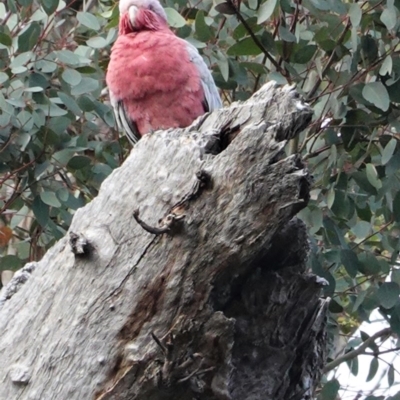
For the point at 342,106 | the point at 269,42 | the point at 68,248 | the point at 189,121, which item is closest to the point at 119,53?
the point at 189,121

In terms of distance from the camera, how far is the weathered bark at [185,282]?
6.52 feet

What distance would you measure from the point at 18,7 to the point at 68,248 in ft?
6.53

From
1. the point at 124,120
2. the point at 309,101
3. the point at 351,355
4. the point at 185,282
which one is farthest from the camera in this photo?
the point at 351,355

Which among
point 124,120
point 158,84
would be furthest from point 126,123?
point 158,84

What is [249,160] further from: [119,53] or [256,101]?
[119,53]

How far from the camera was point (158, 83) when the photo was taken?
11.7 feet

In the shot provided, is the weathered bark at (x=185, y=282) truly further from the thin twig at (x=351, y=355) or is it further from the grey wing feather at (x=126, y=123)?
the thin twig at (x=351, y=355)

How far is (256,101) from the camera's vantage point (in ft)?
6.85

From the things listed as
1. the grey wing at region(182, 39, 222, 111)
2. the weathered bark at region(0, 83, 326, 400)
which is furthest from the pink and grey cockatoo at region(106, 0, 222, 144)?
the weathered bark at region(0, 83, 326, 400)

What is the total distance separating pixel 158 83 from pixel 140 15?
0.43 meters

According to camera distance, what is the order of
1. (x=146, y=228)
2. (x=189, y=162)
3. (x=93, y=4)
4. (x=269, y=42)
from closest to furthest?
1. (x=146, y=228)
2. (x=189, y=162)
3. (x=269, y=42)
4. (x=93, y=4)

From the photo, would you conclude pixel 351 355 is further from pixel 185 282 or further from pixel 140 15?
pixel 185 282

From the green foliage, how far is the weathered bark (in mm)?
1131

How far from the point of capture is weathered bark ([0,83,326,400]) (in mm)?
1988
